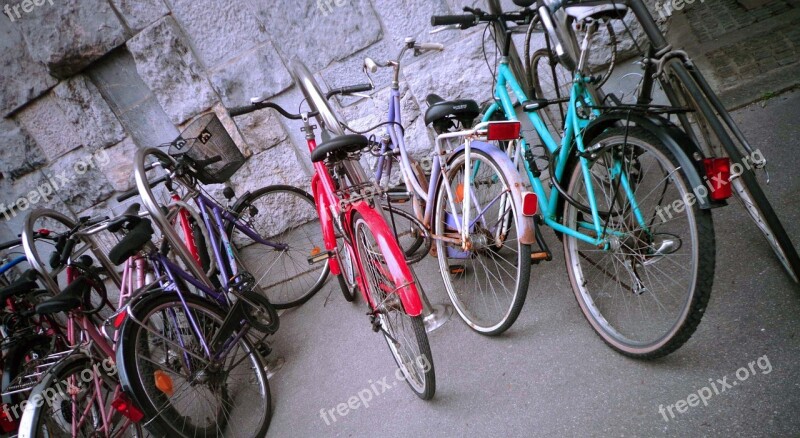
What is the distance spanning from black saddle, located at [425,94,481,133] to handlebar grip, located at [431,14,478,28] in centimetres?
45

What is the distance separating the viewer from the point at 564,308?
2332mm

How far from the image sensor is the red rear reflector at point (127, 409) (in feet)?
6.96

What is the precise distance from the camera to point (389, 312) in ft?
7.45

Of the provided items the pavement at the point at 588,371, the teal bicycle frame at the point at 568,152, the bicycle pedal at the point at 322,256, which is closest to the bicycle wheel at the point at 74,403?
the pavement at the point at 588,371

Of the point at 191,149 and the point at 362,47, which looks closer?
the point at 191,149

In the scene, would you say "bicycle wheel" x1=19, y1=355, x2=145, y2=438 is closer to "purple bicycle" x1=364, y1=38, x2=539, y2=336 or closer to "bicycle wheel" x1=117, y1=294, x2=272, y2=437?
"bicycle wheel" x1=117, y1=294, x2=272, y2=437

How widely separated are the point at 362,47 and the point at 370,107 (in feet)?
1.73

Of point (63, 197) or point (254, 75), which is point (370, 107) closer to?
point (254, 75)

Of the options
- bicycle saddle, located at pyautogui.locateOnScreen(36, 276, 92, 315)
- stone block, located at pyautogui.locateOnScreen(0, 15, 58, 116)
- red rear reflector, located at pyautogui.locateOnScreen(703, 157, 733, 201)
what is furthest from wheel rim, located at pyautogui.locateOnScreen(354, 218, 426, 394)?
stone block, located at pyautogui.locateOnScreen(0, 15, 58, 116)

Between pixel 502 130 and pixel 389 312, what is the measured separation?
46.0 inches

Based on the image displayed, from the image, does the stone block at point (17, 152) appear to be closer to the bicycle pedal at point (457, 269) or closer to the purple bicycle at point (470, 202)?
the purple bicycle at point (470, 202)

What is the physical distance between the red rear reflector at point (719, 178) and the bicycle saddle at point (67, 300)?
10.6 feet

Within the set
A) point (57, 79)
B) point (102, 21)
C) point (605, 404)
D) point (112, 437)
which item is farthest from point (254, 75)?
point (605, 404)

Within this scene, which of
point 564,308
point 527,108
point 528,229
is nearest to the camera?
point 528,229
